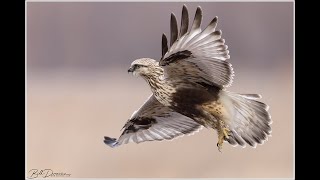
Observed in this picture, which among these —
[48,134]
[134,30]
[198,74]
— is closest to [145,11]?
[134,30]

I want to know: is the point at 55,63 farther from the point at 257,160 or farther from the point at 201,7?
the point at 257,160

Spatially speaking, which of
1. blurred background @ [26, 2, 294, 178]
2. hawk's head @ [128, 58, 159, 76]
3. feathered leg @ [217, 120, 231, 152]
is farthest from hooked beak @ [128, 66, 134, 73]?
feathered leg @ [217, 120, 231, 152]

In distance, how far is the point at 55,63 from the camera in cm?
303

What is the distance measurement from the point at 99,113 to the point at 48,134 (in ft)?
0.82

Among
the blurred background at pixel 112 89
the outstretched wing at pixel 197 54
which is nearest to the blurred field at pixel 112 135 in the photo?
the blurred background at pixel 112 89

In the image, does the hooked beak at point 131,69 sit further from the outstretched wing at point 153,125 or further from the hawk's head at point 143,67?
the outstretched wing at point 153,125

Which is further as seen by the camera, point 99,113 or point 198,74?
point 99,113

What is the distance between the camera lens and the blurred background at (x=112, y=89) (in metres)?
2.98

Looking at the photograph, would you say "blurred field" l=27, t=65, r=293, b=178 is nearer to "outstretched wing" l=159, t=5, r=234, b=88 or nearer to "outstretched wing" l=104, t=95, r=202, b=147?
"outstretched wing" l=104, t=95, r=202, b=147

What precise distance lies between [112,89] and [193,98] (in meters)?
0.38

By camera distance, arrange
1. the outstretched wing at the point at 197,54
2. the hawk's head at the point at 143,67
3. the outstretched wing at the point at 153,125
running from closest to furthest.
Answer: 1. the outstretched wing at the point at 197,54
2. the hawk's head at the point at 143,67
3. the outstretched wing at the point at 153,125

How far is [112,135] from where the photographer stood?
2982mm

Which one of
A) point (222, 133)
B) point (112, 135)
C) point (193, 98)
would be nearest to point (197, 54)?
point (193, 98)

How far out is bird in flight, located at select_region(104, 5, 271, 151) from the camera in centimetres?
271
